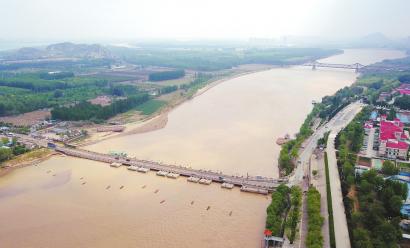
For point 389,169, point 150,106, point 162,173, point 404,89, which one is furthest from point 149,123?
point 404,89

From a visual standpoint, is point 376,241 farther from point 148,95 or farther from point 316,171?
point 148,95

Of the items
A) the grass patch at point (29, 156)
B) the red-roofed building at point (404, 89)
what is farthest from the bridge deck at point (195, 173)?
the red-roofed building at point (404, 89)

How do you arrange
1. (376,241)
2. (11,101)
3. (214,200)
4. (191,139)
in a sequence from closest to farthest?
(376,241), (214,200), (191,139), (11,101)

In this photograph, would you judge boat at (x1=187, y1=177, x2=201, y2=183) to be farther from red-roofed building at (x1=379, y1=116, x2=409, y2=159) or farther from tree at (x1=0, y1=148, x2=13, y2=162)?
tree at (x1=0, y1=148, x2=13, y2=162)

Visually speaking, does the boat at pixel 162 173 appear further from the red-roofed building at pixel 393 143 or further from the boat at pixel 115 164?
the red-roofed building at pixel 393 143

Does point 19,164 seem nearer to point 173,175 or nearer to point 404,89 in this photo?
point 173,175

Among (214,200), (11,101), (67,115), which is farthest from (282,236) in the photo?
(11,101)
